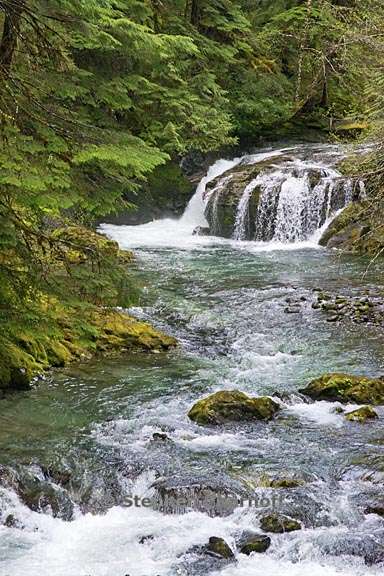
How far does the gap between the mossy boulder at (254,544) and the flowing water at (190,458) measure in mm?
51

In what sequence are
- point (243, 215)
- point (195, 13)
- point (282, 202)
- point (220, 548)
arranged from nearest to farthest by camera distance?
point (220, 548) → point (282, 202) → point (243, 215) → point (195, 13)

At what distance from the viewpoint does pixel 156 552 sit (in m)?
5.23

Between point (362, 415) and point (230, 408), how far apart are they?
1.44 metres

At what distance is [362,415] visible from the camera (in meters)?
7.45

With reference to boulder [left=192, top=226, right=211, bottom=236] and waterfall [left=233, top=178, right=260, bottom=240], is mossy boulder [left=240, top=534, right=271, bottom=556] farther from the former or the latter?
boulder [left=192, top=226, right=211, bottom=236]

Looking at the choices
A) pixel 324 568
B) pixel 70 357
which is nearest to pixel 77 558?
pixel 324 568

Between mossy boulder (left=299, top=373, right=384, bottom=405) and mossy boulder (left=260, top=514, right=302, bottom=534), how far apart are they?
269 cm

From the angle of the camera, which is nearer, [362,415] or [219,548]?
[219,548]

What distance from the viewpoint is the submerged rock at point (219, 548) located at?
5.12 metres

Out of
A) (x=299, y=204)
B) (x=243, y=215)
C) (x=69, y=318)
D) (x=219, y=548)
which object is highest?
(x=299, y=204)

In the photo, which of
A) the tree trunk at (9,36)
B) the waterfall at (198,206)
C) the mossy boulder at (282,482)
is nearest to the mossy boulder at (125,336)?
the mossy boulder at (282,482)

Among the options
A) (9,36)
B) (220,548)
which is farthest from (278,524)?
(9,36)

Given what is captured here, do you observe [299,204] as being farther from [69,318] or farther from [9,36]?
[9,36]

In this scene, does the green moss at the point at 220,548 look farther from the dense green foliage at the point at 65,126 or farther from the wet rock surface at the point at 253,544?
the dense green foliage at the point at 65,126
